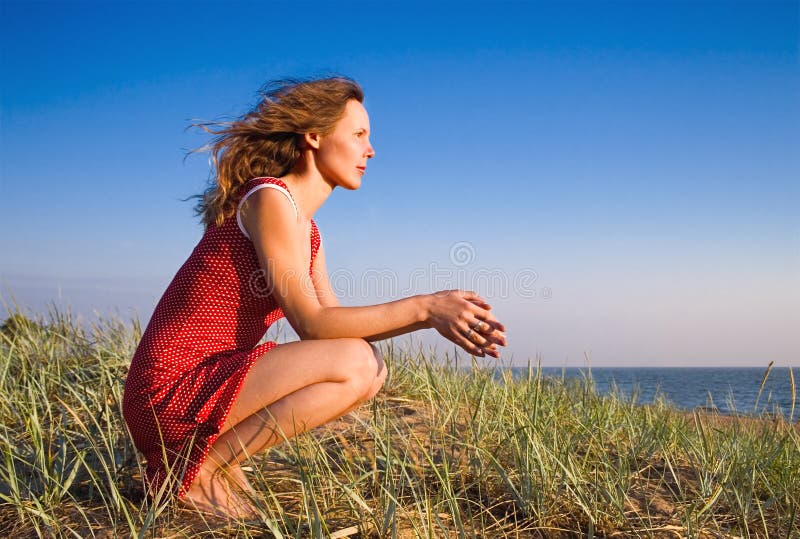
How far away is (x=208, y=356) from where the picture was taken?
215cm

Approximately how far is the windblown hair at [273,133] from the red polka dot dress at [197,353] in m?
0.17

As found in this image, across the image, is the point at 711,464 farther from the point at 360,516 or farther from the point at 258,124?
the point at 258,124

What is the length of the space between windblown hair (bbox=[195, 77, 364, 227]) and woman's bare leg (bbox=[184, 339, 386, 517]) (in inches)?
26.9

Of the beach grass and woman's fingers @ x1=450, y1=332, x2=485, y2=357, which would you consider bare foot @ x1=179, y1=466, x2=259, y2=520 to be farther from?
woman's fingers @ x1=450, y1=332, x2=485, y2=357

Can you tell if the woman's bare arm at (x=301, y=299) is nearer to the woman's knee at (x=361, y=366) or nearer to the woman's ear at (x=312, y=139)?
the woman's knee at (x=361, y=366)

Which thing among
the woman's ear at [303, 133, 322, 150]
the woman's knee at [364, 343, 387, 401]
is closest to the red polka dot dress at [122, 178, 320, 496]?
the woman's ear at [303, 133, 322, 150]

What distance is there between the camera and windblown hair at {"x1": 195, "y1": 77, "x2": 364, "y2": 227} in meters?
2.35

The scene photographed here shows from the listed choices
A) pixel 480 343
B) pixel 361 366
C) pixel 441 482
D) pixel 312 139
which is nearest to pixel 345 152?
pixel 312 139

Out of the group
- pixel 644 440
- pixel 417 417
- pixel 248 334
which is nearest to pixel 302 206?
pixel 248 334

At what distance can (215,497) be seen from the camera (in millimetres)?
2080

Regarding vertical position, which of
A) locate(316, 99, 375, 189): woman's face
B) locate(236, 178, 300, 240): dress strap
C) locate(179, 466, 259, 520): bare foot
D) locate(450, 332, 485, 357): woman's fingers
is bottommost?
locate(179, 466, 259, 520): bare foot

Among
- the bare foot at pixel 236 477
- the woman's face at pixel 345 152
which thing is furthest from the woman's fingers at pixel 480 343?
the bare foot at pixel 236 477

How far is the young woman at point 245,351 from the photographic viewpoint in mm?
2027

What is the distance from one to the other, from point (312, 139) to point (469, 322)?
1012 mm
